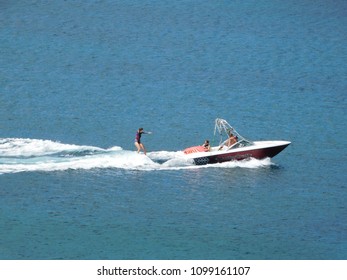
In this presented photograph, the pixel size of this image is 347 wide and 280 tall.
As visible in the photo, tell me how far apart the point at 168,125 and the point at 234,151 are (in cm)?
1585

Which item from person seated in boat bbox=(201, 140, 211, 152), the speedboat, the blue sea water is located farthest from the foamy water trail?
person seated in boat bbox=(201, 140, 211, 152)

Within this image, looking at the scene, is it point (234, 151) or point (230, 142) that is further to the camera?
point (230, 142)

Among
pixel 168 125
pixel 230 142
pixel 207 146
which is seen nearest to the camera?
pixel 207 146

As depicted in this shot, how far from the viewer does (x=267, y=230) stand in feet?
298

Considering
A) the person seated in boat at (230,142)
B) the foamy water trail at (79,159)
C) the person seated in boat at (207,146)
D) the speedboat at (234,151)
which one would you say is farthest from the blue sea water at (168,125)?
the person seated in boat at (207,146)

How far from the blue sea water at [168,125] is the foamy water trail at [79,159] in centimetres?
15

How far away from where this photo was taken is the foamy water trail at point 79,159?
101 m

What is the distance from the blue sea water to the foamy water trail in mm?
154

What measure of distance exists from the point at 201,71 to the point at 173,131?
23.4 m

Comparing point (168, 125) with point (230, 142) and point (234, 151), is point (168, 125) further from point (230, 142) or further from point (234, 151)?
point (234, 151)

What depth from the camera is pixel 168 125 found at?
118250 mm

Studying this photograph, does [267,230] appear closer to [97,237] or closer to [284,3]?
[97,237]

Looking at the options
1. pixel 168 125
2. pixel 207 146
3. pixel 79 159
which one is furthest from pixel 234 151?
pixel 168 125

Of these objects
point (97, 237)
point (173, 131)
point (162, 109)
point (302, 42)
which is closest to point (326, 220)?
point (97, 237)
